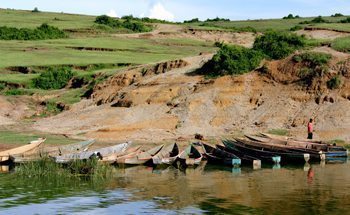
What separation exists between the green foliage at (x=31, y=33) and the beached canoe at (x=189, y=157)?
5964 cm

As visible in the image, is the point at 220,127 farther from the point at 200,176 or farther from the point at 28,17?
the point at 28,17

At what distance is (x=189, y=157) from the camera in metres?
35.9

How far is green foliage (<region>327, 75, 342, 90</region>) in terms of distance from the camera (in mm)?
47125

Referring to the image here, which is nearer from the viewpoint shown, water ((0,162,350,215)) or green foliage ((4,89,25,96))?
water ((0,162,350,215))

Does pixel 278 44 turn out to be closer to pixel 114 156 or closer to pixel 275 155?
pixel 275 155

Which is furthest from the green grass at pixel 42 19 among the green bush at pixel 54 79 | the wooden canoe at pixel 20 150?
the wooden canoe at pixel 20 150

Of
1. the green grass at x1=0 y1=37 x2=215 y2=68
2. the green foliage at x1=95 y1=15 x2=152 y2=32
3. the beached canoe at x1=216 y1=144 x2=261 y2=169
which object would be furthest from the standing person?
the green foliage at x1=95 y1=15 x2=152 y2=32

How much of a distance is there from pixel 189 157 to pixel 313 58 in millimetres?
17306

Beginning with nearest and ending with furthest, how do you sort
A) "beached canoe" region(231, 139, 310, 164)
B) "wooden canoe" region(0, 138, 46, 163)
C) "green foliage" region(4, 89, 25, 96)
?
"wooden canoe" region(0, 138, 46, 163), "beached canoe" region(231, 139, 310, 164), "green foliage" region(4, 89, 25, 96)

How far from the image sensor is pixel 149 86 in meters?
52.8

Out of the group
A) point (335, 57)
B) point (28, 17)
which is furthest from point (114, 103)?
point (28, 17)

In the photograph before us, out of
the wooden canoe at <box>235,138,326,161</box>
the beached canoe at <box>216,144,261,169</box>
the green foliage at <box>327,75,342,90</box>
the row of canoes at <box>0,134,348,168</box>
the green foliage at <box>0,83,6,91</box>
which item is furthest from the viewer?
the green foliage at <box>0,83,6,91</box>

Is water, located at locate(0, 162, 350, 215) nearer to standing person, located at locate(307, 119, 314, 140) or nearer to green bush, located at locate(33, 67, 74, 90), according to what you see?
standing person, located at locate(307, 119, 314, 140)

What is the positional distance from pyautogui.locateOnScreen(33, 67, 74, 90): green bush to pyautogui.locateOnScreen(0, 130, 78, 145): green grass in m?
18.0
